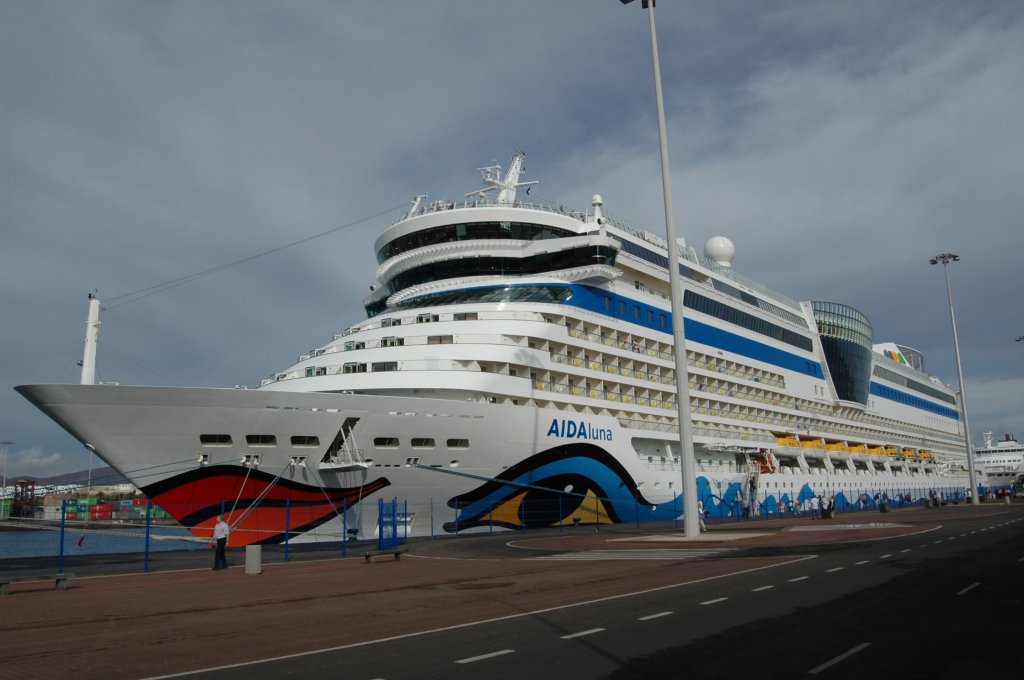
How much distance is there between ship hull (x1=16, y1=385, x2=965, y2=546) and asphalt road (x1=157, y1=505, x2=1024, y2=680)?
9767 mm

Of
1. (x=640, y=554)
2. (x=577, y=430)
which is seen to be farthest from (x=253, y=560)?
(x=577, y=430)

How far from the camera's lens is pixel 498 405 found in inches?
984

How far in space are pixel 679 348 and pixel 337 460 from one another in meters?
10.9

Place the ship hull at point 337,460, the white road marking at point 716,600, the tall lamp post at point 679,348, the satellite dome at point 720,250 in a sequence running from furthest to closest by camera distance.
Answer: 1. the satellite dome at point 720,250
2. the tall lamp post at point 679,348
3. the ship hull at point 337,460
4. the white road marking at point 716,600

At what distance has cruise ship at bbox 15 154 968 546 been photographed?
2072 cm

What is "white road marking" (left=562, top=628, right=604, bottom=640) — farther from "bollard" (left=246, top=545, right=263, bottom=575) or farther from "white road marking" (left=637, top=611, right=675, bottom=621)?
"bollard" (left=246, top=545, right=263, bottom=575)

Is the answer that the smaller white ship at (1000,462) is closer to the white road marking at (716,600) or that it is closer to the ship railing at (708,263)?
the ship railing at (708,263)

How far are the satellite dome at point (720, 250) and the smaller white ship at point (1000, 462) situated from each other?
65677mm

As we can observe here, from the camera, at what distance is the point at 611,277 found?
33.1m

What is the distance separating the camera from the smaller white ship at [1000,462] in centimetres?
9738

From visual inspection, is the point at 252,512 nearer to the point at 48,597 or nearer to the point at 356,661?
the point at 48,597

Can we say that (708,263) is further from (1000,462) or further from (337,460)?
(1000,462)

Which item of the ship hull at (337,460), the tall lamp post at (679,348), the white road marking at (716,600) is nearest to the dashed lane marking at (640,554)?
the tall lamp post at (679,348)

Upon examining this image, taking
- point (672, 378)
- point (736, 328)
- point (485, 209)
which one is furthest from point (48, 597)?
point (736, 328)
